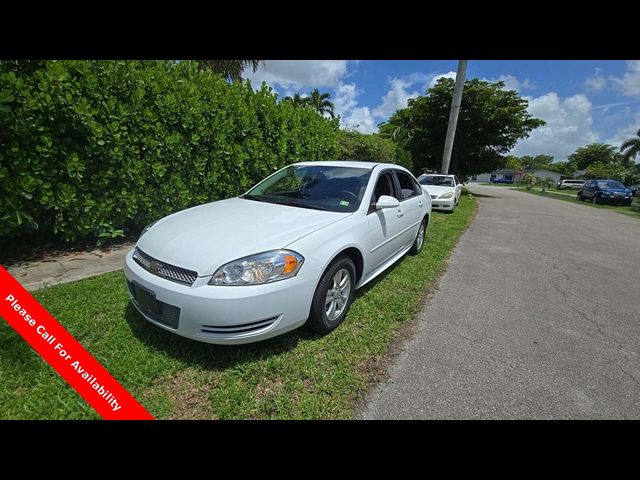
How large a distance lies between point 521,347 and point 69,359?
3.59m

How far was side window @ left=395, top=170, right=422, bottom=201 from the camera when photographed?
4.09 meters

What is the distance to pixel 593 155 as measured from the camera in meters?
68.1

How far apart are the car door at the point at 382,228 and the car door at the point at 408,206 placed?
0.09 meters

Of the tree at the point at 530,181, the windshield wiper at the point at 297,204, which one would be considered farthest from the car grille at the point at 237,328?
the tree at the point at 530,181

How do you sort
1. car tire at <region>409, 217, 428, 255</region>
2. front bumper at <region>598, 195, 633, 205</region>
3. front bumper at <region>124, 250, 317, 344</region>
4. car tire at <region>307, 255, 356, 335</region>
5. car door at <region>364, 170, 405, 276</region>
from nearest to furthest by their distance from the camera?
1. front bumper at <region>124, 250, 317, 344</region>
2. car tire at <region>307, 255, 356, 335</region>
3. car door at <region>364, 170, 405, 276</region>
4. car tire at <region>409, 217, 428, 255</region>
5. front bumper at <region>598, 195, 633, 205</region>

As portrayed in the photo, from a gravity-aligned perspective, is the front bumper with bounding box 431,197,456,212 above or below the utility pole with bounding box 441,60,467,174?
below

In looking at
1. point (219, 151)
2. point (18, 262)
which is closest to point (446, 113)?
point (219, 151)

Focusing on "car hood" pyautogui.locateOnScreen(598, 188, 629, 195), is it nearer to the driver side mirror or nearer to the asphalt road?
the asphalt road

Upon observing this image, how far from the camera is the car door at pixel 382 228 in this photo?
9.88 feet

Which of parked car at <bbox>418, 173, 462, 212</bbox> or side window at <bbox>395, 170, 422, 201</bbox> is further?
parked car at <bbox>418, 173, 462, 212</bbox>

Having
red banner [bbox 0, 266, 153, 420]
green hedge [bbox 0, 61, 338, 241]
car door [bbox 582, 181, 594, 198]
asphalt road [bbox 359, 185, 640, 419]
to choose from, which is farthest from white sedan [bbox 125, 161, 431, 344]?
car door [bbox 582, 181, 594, 198]

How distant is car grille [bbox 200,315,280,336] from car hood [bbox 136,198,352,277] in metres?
0.38

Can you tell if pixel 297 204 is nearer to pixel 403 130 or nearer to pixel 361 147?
pixel 361 147
